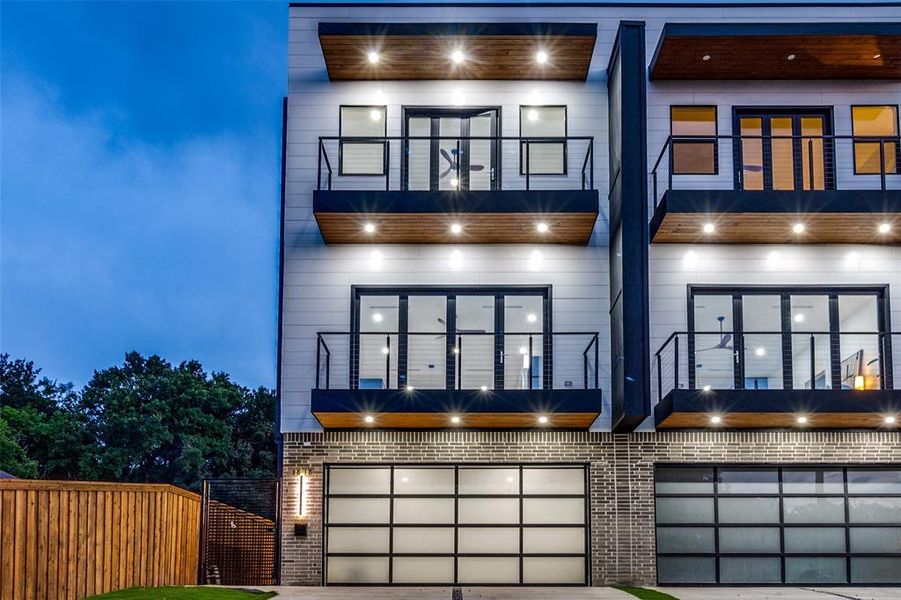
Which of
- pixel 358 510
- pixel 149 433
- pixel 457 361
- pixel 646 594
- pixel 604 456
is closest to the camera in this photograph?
→ pixel 646 594

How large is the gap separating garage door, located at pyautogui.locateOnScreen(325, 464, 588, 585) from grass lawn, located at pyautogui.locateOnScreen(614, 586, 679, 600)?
3.66ft

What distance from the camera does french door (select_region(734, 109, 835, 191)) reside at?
18.8m

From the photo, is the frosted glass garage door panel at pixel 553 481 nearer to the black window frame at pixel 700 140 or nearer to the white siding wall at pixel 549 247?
the white siding wall at pixel 549 247

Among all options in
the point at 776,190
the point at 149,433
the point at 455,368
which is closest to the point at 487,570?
the point at 455,368

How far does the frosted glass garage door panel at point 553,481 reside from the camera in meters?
18.6

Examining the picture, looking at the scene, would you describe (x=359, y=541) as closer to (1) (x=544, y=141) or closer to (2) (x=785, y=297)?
(1) (x=544, y=141)

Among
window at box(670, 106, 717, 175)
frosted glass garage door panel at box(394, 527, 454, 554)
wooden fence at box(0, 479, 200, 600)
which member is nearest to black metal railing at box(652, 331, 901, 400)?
window at box(670, 106, 717, 175)

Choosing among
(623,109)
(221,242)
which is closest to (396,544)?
(623,109)

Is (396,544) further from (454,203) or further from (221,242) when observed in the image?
(221,242)

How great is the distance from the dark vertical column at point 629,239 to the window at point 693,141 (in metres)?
1.12

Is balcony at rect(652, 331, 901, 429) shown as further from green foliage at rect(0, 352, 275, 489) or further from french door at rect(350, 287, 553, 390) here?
green foliage at rect(0, 352, 275, 489)

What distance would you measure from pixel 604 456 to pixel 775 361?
3.22 meters

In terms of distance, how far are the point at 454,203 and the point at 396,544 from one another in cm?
581

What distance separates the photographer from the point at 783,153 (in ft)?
62.1
